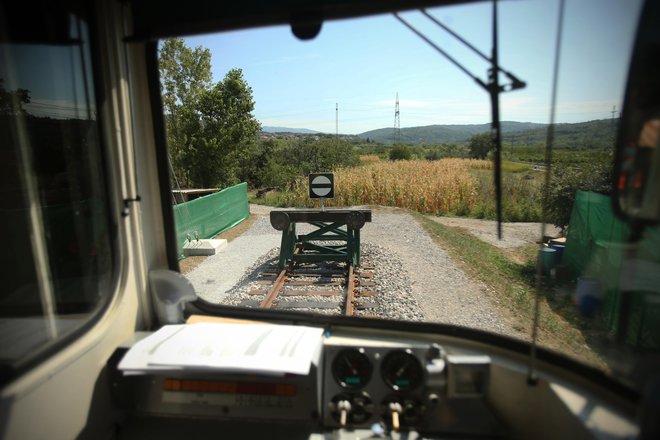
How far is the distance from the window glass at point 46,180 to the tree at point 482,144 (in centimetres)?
173

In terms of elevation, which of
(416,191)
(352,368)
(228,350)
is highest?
(228,350)

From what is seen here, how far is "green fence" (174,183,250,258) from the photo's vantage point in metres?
8.55

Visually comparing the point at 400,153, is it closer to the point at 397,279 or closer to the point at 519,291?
the point at 397,279

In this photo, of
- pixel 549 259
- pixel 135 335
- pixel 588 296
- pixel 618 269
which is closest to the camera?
pixel 618 269

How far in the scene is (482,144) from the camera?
1615 mm

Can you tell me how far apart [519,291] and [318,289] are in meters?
3.13

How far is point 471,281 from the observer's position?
6102 mm

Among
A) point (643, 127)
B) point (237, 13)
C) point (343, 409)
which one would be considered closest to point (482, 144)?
point (643, 127)

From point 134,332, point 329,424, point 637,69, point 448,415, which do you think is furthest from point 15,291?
point 637,69

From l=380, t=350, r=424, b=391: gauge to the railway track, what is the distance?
Answer: 10.6ft

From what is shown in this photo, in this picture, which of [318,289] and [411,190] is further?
[411,190]

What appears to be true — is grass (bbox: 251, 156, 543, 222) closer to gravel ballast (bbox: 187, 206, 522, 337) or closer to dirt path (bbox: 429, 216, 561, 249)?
dirt path (bbox: 429, 216, 561, 249)

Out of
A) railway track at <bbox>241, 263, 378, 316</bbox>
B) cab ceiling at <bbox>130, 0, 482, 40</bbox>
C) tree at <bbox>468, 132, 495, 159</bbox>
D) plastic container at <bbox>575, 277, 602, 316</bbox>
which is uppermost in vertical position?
cab ceiling at <bbox>130, 0, 482, 40</bbox>

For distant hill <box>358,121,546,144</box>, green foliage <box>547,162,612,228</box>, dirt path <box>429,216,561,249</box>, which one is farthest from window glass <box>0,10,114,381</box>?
dirt path <box>429,216,561,249</box>
